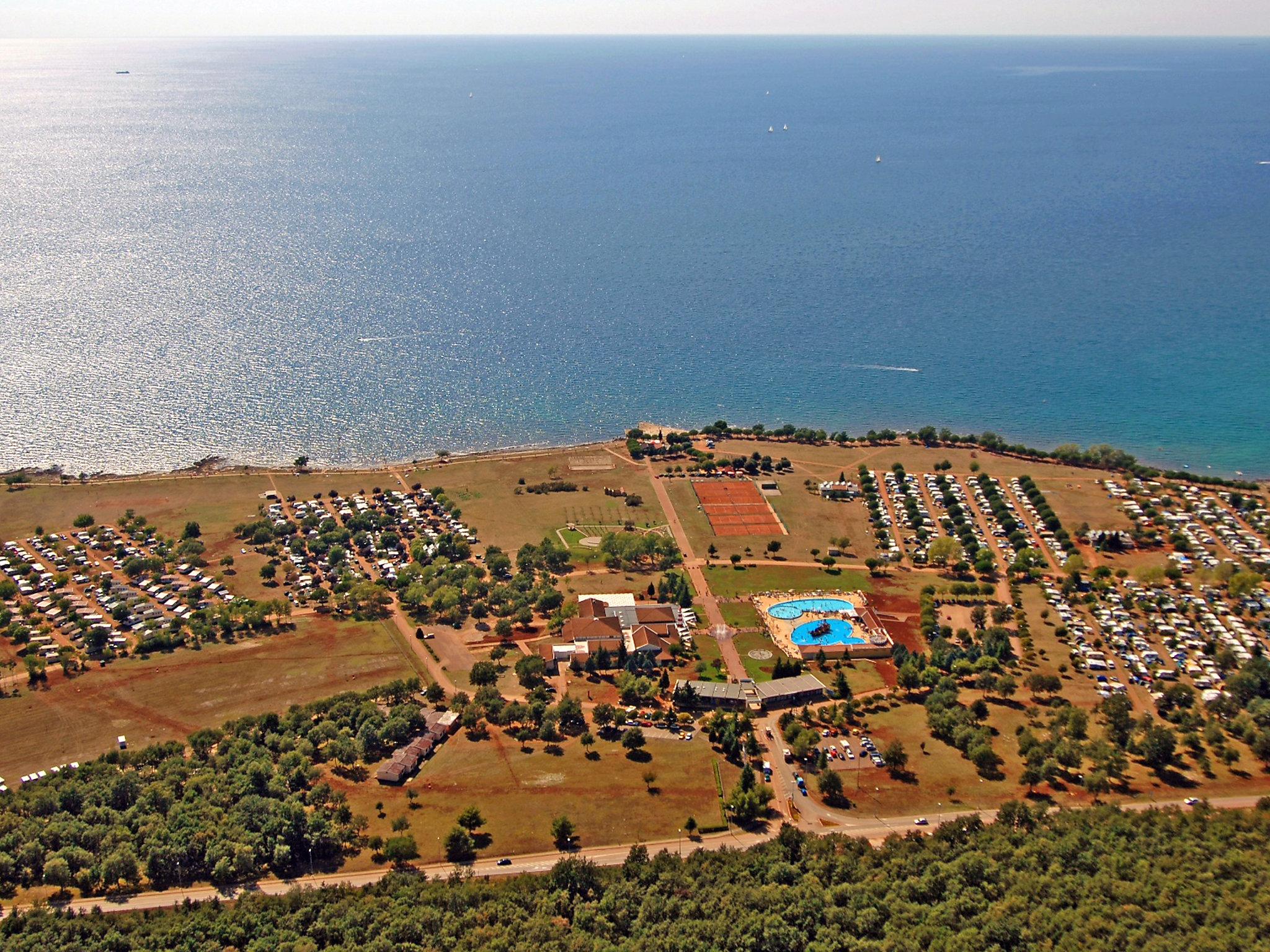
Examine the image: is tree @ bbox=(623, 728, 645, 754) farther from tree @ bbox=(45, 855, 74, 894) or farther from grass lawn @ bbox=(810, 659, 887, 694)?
tree @ bbox=(45, 855, 74, 894)

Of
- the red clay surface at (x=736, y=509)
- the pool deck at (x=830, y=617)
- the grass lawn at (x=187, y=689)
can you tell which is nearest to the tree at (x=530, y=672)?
the grass lawn at (x=187, y=689)

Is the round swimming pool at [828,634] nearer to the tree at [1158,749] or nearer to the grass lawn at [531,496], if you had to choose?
the tree at [1158,749]

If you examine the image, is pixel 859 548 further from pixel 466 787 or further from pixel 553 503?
pixel 466 787

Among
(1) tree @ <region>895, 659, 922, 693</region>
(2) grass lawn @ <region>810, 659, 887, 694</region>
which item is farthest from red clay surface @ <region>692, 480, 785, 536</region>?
(1) tree @ <region>895, 659, 922, 693</region>

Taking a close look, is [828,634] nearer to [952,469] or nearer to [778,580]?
[778,580]

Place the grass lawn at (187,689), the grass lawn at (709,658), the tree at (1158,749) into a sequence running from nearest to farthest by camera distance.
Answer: the tree at (1158,749)
the grass lawn at (187,689)
the grass lawn at (709,658)

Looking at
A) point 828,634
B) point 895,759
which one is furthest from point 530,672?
point 895,759
